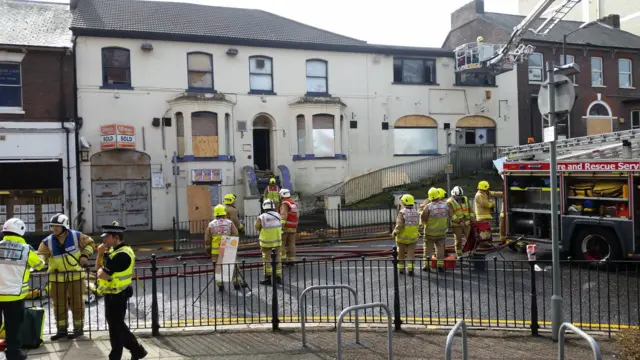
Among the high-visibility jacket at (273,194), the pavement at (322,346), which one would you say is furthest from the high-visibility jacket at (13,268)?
the high-visibility jacket at (273,194)

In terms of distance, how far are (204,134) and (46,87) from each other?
610 centimetres

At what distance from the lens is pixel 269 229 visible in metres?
11.0

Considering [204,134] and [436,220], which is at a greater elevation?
[204,134]

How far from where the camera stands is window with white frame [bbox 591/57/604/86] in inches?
1142

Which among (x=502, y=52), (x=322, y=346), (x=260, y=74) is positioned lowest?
(x=322, y=346)

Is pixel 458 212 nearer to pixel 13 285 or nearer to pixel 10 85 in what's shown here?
pixel 13 285

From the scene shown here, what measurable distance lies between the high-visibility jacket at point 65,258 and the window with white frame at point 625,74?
99.5 ft

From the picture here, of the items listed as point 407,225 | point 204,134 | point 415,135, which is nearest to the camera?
point 407,225

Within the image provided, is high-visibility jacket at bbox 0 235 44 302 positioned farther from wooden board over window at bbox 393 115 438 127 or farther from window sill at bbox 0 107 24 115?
wooden board over window at bbox 393 115 438 127

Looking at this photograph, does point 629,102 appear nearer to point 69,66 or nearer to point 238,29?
point 238,29

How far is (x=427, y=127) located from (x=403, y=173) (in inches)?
118

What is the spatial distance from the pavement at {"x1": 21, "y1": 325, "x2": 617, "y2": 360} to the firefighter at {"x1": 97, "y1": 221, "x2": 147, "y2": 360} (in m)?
0.46

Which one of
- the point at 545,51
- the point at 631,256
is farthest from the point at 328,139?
the point at 631,256

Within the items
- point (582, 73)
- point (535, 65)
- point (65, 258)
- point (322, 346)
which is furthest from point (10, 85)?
point (582, 73)
